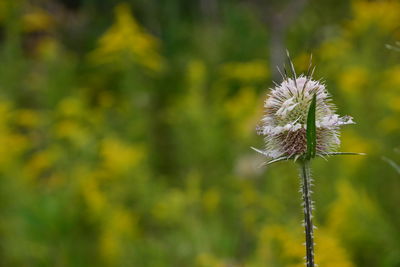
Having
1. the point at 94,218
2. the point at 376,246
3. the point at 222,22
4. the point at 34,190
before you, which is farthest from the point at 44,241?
Result: the point at 222,22

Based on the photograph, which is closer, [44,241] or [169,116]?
[44,241]

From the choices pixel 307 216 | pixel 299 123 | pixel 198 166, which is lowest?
pixel 307 216

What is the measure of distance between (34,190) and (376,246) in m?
1.93

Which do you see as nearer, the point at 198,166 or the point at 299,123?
the point at 299,123

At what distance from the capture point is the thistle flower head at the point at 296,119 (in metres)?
0.78

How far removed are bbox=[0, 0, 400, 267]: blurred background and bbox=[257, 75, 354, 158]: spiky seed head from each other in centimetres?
127

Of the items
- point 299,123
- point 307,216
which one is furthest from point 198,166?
point 307,216

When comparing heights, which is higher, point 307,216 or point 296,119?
point 296,119

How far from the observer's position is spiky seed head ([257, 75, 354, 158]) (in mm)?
781

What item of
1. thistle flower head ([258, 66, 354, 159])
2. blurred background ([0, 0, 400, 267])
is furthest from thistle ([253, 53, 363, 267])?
blurred background ([0, 0, 400, 267])

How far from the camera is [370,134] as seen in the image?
320 cm

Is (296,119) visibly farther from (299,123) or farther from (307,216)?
(307,216)

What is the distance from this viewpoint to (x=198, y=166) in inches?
145

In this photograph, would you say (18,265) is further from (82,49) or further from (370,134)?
(82,49)
